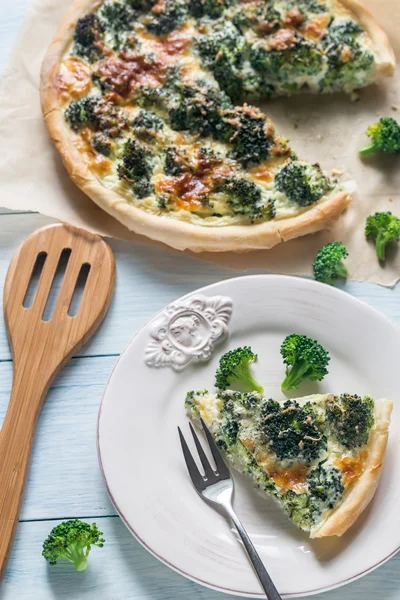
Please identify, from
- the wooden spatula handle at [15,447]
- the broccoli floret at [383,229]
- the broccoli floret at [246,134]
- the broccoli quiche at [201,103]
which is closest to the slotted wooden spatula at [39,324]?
the wooden spatula handle at [15,447]

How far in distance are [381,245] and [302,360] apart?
109 centimetres

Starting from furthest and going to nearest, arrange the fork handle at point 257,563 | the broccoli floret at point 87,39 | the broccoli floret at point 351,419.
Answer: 1. the broccoli floret at point 87,39
2. the broccoli floret at point 351,419
3. the fork handle at point 257,563

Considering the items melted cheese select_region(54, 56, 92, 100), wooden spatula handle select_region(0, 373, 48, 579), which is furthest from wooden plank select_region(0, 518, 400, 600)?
melted cheese select_region(54, 56, 92, 100)

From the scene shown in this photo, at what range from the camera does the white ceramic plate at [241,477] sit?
393 centimetres

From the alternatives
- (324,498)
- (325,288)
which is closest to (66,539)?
(324,498)

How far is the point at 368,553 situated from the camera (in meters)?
3.91

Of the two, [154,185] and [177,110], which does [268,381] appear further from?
[177,110]

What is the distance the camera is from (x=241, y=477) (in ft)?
13.9

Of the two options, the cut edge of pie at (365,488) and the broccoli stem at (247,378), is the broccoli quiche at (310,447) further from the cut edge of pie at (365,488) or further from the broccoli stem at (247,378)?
the broccoli stem at (247,378)

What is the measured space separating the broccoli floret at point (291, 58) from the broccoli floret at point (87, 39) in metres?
1.11

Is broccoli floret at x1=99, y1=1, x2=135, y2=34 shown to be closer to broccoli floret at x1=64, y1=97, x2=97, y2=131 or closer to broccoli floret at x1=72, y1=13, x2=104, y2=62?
broccoli floret at x1=72, y1=13, x2=104, y2=62

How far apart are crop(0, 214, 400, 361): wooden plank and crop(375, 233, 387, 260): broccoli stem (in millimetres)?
217

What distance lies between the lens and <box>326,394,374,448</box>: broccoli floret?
4023mm

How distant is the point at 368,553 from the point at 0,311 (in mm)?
2664
